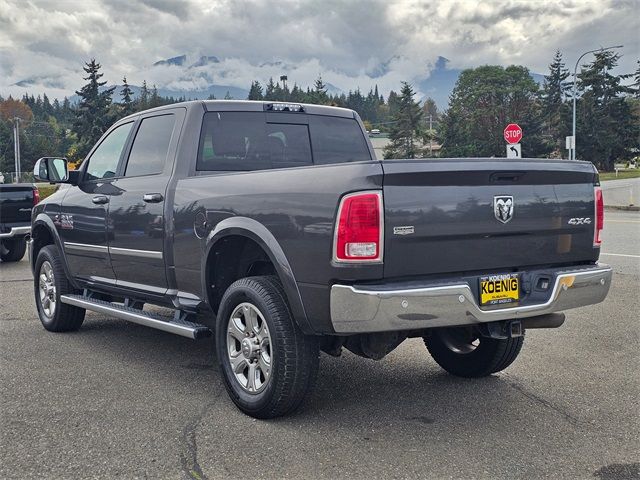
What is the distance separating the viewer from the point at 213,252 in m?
4.27

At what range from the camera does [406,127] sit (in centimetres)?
8362

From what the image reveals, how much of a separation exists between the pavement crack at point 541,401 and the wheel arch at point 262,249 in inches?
64.5

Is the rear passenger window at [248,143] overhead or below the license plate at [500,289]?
overhead

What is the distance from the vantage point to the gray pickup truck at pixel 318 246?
11.0ft

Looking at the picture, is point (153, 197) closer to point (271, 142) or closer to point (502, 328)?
point (271, 142)

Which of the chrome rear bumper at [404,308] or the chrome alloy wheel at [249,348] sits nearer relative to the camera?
the chrome rear bumper at [404,308]

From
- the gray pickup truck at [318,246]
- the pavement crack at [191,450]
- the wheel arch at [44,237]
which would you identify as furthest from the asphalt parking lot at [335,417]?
the wheel arch at [44,237]

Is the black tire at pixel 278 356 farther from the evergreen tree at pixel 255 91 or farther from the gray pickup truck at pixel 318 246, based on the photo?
the evergreen tree at pixel 255 91

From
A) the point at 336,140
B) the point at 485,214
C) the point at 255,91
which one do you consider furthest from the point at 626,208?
the point at 255,91

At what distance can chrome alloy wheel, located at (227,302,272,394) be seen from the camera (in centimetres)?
388

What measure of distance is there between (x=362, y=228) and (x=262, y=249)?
3.01ft

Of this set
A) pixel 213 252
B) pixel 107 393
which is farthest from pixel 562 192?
pixel 107 393

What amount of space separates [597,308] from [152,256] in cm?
474

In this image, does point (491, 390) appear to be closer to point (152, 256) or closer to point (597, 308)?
point (152, 256)
